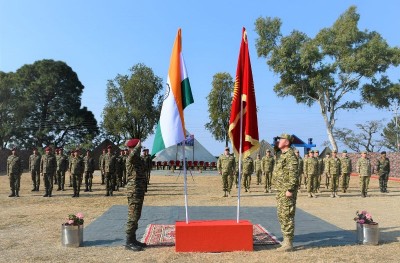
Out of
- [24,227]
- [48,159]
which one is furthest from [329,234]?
[48,159]

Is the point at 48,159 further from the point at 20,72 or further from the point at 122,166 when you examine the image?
the point at 20,72

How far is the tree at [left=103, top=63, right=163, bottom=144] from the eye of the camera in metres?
45.9

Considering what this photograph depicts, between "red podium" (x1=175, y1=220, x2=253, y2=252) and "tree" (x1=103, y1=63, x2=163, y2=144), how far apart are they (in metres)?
39.7

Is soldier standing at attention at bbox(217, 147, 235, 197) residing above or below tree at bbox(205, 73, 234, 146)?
below

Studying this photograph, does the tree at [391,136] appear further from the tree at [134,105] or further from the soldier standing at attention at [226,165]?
the soldier standing at attention at [226,165]

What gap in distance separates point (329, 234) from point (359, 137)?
50622 mm

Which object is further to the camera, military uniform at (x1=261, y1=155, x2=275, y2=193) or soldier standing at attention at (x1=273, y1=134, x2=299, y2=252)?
military uniform at (x1=261, y1=155, x2=275, y2=193)

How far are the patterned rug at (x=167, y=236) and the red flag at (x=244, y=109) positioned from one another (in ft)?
4.88

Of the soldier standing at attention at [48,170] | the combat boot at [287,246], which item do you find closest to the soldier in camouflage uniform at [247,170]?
the soldier standing at attention at [48,170]

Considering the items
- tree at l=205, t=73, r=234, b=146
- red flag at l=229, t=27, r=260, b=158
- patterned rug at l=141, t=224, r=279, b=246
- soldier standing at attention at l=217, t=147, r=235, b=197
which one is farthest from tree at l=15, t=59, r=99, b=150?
red flag at l=229, t=27, r=260, b=158

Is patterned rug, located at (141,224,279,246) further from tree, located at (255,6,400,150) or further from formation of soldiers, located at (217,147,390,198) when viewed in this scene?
tree, located at (255,6,400,150)

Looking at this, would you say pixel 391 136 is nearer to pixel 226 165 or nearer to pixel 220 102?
pixel 220 102

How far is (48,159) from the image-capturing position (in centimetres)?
1436

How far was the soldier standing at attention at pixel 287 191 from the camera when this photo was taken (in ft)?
21.6
